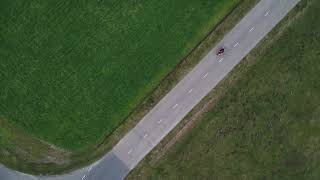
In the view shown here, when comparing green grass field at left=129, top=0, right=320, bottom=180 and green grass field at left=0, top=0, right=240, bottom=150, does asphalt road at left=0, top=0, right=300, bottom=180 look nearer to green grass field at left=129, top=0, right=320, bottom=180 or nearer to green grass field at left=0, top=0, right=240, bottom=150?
green grass field at left=129, top=0, right=320, bottom=180

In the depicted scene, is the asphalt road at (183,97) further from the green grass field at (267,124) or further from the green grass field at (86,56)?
the green grass field at (86,56)

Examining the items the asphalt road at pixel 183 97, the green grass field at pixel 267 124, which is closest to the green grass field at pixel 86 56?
the asphalt road at pixel 183 97

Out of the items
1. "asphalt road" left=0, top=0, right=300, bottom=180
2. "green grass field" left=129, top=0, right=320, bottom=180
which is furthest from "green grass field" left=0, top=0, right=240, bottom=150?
"green grass field" left=129, top=0, right=320, bottom=180

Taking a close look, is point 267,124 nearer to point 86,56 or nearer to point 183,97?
point 183,97

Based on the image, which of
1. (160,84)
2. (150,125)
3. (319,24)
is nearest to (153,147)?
(150,125)

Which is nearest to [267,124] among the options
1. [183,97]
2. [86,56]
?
[183,97]

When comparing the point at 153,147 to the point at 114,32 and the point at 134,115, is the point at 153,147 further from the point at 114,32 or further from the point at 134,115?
the point at 114,32
